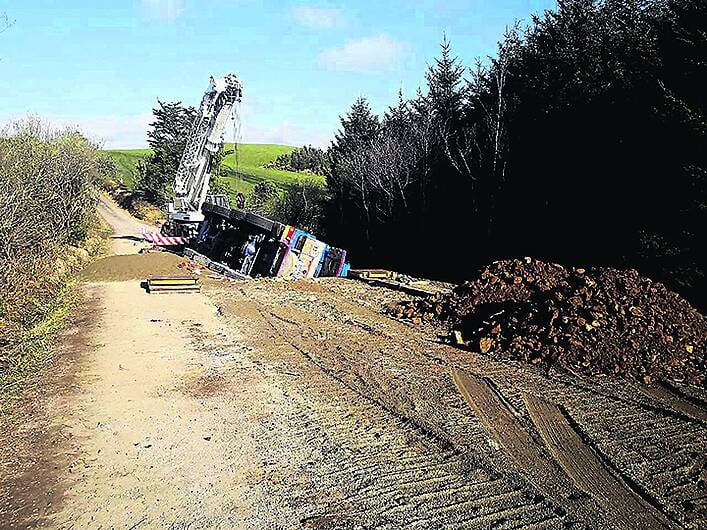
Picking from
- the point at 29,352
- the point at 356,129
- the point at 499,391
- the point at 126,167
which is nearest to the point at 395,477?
the point at 499,391

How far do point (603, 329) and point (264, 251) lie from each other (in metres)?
11.7

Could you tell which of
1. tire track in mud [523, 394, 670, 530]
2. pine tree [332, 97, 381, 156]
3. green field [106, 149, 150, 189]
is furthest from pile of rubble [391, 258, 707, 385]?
green field [106, 149, 150, 189]

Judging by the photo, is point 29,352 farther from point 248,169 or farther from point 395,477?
point 248,169

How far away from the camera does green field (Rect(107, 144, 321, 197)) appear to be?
5262cm

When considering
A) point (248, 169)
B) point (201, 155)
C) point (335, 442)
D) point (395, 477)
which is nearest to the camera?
point (395, 477)

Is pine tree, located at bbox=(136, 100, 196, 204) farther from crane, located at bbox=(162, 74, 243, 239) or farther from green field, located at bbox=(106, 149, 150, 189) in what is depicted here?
crane, located at bbox=(162, 74, 243, 239)

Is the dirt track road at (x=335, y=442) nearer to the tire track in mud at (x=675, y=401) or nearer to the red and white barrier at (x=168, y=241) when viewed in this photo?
the tire track in mud at (x=675, y=401)

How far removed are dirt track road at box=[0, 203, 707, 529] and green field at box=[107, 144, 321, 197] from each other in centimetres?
3018

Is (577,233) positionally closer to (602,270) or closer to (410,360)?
(602,270)

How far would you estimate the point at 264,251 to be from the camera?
19078 mm

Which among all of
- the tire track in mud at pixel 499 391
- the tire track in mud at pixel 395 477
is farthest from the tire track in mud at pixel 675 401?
the tire track in mud at pixel 395 477

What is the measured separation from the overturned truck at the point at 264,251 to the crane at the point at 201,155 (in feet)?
5.50

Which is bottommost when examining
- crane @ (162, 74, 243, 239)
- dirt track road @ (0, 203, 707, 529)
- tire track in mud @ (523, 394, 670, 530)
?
dirt track road @ (0, 203, 707, 529)

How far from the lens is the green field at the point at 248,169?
5262 cm
